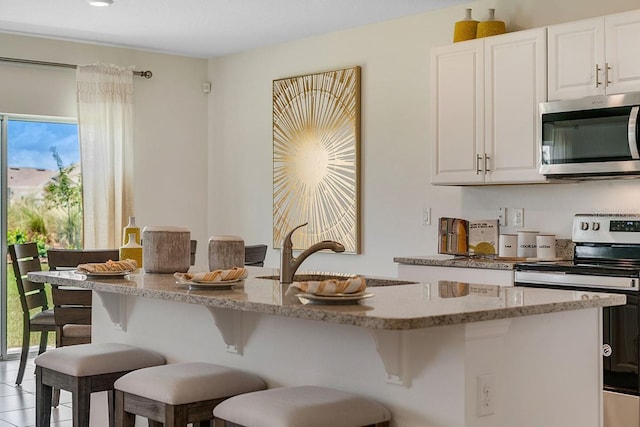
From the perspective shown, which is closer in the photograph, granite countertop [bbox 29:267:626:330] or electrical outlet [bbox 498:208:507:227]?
granite countertop [bbox 29:267:626:330]

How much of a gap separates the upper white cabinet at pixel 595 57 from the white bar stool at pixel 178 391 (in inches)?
99.4

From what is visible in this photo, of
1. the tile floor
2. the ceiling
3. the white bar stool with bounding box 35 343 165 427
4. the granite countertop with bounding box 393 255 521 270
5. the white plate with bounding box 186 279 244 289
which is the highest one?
the ceiling

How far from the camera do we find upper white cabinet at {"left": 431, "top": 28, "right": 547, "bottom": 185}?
15.3 feet

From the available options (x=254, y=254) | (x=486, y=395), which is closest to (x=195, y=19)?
(x=254, y=254)

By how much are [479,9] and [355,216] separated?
5.51 feet

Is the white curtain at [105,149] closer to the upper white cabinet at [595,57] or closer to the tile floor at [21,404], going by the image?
the tile floor at [21,404]

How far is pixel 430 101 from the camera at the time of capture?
5242 mm

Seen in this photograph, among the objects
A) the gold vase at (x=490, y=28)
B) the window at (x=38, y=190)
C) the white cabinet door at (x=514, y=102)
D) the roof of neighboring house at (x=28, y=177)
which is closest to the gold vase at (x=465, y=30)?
the gold vase at (x=490, y=28)

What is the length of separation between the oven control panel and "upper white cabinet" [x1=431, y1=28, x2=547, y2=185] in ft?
1.08

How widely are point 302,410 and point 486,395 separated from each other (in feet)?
1.69

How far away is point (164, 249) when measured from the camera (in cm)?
349

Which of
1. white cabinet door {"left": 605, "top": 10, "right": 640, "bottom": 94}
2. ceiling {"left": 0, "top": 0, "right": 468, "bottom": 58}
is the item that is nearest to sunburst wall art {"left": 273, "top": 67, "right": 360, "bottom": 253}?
ceiling {"left": 0, "top": 0, "right": 468, "bottom": 58}

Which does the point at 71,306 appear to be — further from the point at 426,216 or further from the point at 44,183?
the point at 426,216

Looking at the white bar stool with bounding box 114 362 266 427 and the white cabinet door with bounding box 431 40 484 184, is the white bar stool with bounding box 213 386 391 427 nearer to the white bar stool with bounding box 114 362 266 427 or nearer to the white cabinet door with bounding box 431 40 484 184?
the white bar stool with bounding box 114 362 266 427
